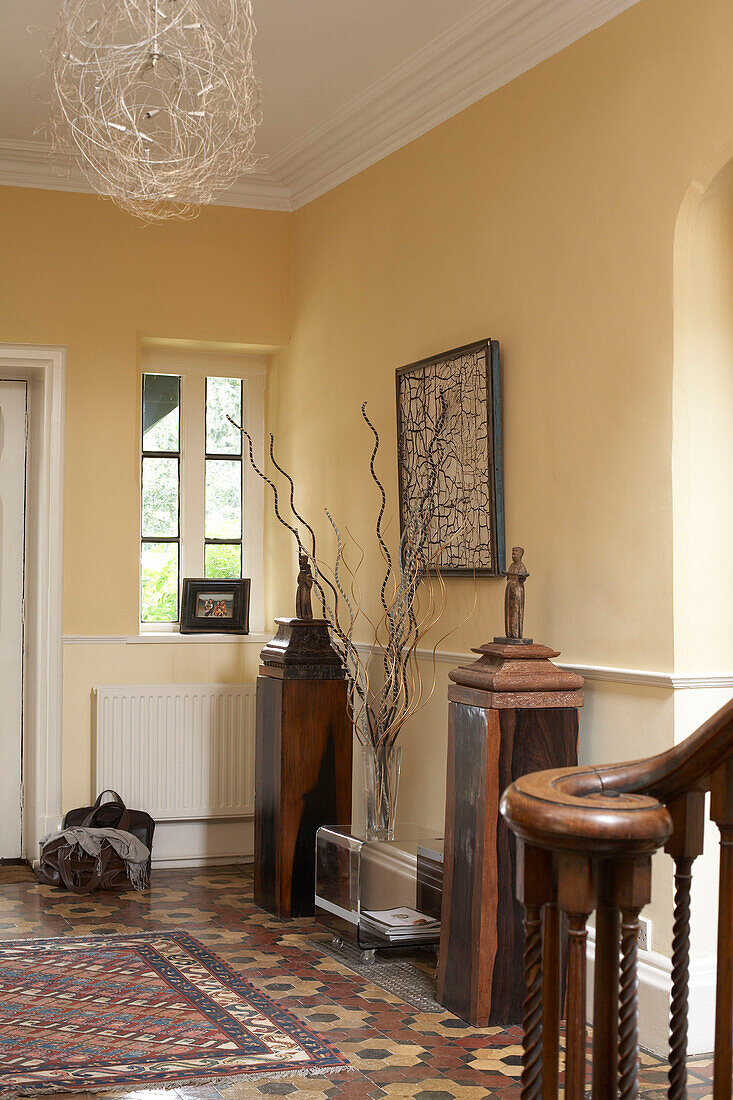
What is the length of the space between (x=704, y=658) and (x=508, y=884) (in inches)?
33.9

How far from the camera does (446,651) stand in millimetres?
4305

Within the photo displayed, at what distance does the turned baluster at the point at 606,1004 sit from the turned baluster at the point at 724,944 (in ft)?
0.67

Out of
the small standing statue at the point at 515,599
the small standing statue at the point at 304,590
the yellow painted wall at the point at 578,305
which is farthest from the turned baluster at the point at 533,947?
the small standing statue at the point at 304,590

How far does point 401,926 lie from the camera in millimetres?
3918

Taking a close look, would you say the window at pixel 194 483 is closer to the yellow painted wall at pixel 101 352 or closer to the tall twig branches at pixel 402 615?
the yellow painted wall at pixel 101 352

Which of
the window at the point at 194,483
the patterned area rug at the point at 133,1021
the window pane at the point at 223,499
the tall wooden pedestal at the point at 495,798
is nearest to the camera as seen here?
the patterned area rug at the point at 133,1021

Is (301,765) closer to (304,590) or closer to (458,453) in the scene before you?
A: (304,590)

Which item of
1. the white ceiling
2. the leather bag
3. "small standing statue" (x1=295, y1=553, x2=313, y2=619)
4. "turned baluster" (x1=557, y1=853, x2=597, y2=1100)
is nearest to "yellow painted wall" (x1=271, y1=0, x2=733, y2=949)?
the white ceiling

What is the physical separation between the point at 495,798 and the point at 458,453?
1344 mm

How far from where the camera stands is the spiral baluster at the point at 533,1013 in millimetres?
1247

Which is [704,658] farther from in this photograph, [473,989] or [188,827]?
[188,827]

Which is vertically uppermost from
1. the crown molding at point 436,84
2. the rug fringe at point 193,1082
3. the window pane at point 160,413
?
the crown molding at point 436,84

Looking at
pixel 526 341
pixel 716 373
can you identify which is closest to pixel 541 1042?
pixel 716 373

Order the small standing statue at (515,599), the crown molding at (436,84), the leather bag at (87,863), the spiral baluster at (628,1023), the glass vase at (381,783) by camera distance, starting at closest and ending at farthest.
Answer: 1. the spiral baluster at (628,1023)
2. the small standing statue at (515,599)
3. the crown molding at (436,84)
4. the glass vase at (381,783)
5. the leather bag at (87,863)
